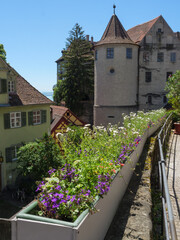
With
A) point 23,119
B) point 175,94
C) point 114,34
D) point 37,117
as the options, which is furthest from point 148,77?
point 23,119

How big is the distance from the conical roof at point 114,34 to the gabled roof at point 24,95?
44.9 feet

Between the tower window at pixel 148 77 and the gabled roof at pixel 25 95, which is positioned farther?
the tower window at pixel 148 77

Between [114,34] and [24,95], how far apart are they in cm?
1694

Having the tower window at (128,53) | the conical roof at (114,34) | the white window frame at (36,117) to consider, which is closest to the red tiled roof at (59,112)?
the white window frame at (36,117)

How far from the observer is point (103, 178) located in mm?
3459

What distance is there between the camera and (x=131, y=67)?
31.8 meters

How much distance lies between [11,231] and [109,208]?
1.58m

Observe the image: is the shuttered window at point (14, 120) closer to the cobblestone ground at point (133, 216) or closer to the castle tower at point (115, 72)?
the cobblestone ground at point (133, 216)

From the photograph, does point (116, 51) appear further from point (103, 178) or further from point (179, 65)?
point (103, 178)

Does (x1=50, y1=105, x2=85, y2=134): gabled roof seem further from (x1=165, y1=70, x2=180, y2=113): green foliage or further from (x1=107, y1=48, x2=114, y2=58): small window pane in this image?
(x1=165, y1=70, x2=180, y2=113): green foliage

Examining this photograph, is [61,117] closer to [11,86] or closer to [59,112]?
[59,112]

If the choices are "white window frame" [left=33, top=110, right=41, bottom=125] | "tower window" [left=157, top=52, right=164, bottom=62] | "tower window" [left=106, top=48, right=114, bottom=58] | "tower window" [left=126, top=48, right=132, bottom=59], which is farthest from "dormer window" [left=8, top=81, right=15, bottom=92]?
"tower window" [left=157, top=52, right=164, bottom=62]

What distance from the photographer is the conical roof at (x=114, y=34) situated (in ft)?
102

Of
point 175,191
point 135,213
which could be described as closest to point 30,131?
Answer: point 175,191
